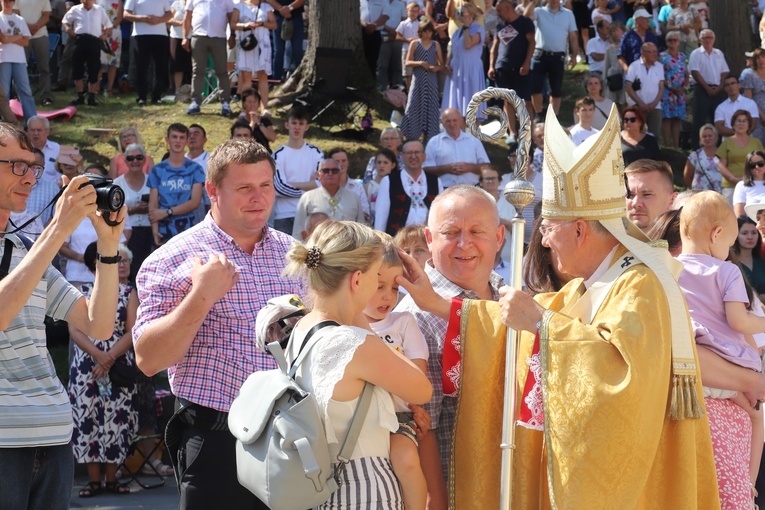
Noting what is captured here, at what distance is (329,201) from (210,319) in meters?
6.80

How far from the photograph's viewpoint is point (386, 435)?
11.7ft

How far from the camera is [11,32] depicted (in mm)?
13914

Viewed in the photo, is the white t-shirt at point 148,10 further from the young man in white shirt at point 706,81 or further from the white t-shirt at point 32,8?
the young man in white shirt at point 706,81

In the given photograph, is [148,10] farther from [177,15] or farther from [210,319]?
[210,319]

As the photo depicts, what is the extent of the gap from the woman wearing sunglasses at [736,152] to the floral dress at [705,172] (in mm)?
115

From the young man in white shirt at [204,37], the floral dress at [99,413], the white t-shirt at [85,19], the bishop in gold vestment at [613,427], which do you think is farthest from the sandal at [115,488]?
the white t-shirt at [85,19]

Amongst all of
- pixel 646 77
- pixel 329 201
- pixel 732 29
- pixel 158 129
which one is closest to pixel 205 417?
pixel 329 201

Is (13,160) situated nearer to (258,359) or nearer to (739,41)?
(258,359)

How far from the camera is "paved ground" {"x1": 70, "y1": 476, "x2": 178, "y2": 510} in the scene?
7320 millimetres

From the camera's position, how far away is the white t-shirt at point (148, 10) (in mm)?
15711

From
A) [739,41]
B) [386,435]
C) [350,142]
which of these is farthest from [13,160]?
[739,41]

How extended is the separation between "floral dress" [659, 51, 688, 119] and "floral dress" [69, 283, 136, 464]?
446 inches

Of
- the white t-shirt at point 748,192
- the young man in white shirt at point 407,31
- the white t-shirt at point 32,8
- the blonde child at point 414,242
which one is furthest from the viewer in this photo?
the young man in white shirt at point 407,31

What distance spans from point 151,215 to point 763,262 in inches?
248
